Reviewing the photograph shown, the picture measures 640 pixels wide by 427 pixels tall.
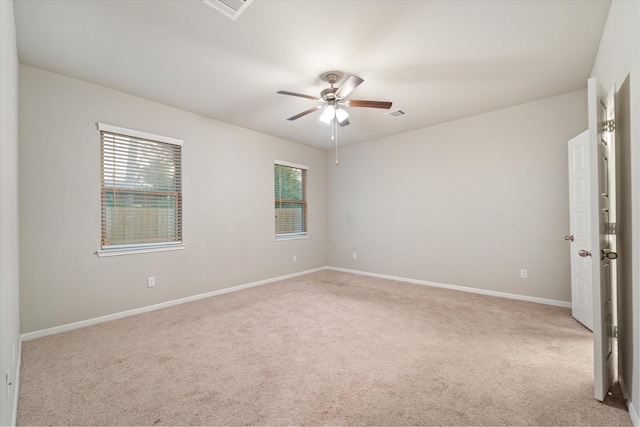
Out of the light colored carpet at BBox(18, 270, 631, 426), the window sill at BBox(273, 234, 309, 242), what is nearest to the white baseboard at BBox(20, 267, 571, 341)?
the light colored carpet at BBox(18, 270, 631, 426)

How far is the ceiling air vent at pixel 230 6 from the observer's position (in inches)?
75.8

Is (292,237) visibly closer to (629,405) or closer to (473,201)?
(473,201)

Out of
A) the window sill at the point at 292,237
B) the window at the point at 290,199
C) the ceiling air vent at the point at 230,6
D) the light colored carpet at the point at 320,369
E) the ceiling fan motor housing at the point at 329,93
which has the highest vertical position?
the ceiling air vent at the point at 230,6

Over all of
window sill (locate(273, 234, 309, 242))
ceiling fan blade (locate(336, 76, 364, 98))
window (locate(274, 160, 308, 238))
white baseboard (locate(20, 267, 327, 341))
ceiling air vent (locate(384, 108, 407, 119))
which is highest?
ceiling air vent (locate(384, 108, 407, 119))

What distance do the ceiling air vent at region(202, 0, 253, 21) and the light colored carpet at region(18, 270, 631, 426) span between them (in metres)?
2.75

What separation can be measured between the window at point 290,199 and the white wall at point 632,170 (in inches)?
176

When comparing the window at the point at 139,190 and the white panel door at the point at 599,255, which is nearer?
the white panel door at the point at 599,255

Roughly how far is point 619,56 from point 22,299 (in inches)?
213

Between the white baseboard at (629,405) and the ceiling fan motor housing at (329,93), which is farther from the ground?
the ceiling fan motor housing at (329,93)

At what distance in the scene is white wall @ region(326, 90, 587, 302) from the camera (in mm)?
3605

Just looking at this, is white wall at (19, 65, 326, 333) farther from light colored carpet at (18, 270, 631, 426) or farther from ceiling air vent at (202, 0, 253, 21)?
ceiling air vent at (202, 0, 253, 21)

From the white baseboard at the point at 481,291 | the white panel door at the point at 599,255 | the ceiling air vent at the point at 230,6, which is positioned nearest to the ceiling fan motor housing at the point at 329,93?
the ceiling air vent at the point at 230,6

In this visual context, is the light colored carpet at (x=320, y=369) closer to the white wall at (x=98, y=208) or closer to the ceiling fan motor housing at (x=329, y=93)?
the white wall at (x=98, y=208)

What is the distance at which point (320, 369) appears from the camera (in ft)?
6.93
